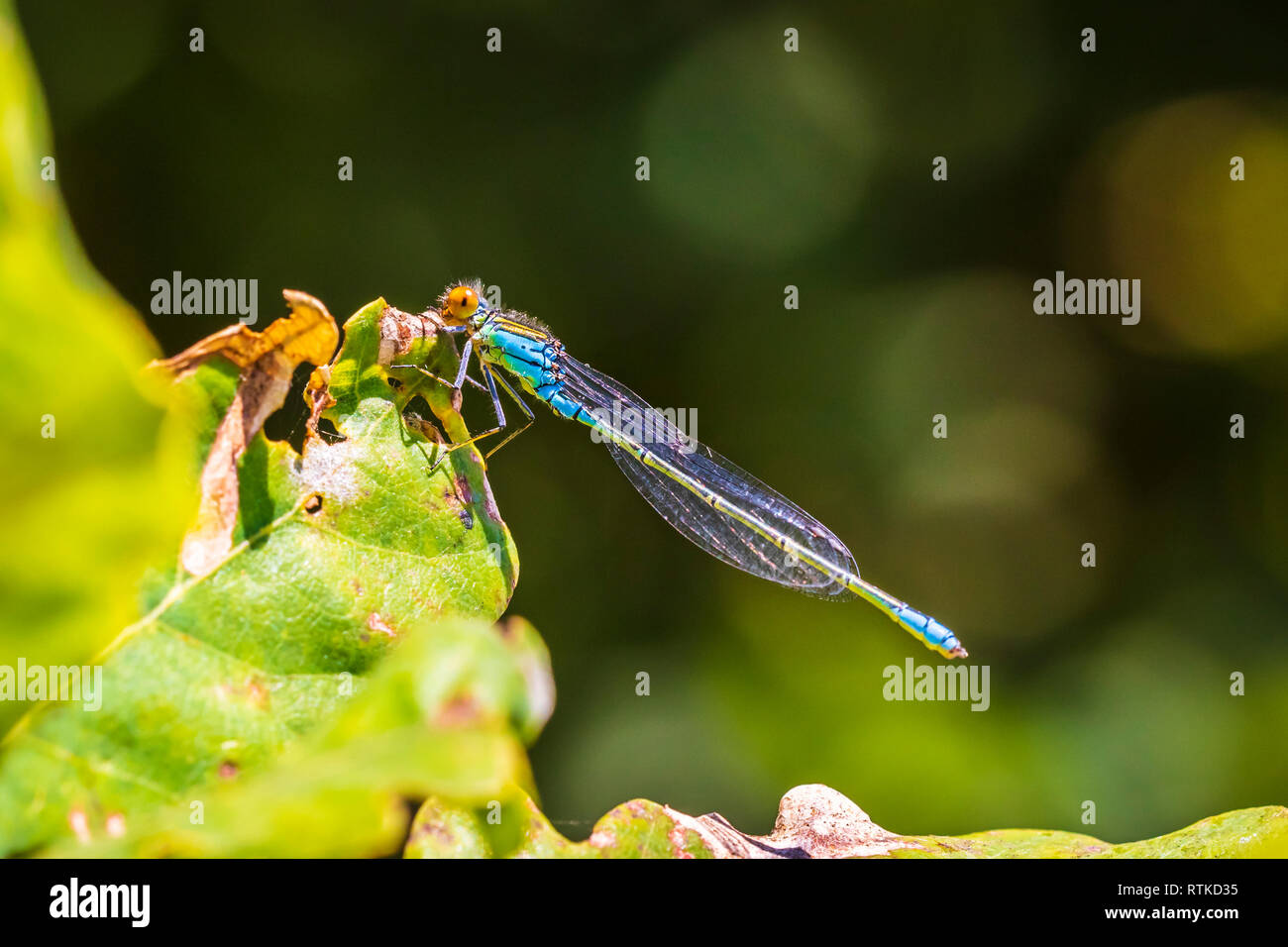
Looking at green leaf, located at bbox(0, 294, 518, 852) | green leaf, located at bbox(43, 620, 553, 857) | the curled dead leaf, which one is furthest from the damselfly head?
green leaf, located at bbox(43, 620, 553, 857)

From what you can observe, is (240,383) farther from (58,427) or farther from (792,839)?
(792,839)

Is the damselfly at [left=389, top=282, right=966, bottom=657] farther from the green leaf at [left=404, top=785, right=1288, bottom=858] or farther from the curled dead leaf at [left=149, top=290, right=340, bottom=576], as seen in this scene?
the curled dead leaf at [left=149, top=290, right=340, bottom=576]

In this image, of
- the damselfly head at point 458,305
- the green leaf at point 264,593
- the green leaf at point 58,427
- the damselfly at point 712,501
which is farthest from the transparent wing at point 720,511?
the green leaf at point 58,427

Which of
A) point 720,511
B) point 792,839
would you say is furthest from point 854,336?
point 792,839

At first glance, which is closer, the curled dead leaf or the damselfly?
the curled dead leaf

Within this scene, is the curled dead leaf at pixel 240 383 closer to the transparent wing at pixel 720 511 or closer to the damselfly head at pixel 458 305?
the damselfly head at pixel 458 305
